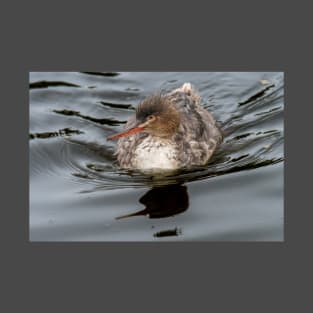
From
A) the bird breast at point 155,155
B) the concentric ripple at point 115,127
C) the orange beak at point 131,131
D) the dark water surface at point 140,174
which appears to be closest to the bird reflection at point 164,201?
the dark water surface at point 140,174

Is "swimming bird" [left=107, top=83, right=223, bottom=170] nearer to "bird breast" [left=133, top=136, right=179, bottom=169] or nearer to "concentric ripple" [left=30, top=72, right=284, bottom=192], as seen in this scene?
"bird breast" [left=133, top=136, right=179, bottom=169]

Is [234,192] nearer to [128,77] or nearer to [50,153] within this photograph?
[50,153]

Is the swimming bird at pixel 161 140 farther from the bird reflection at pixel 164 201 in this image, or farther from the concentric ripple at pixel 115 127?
the bird reflection at pixel 164 201

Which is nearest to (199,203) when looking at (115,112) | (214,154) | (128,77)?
(214,154)

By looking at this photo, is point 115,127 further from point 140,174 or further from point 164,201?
point 164,201

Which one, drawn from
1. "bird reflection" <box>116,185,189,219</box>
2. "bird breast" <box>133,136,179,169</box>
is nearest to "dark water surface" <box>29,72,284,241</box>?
"bird reflection" <box>116,185,189,219</box>

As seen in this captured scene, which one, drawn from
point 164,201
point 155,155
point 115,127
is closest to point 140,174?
point 155,155
